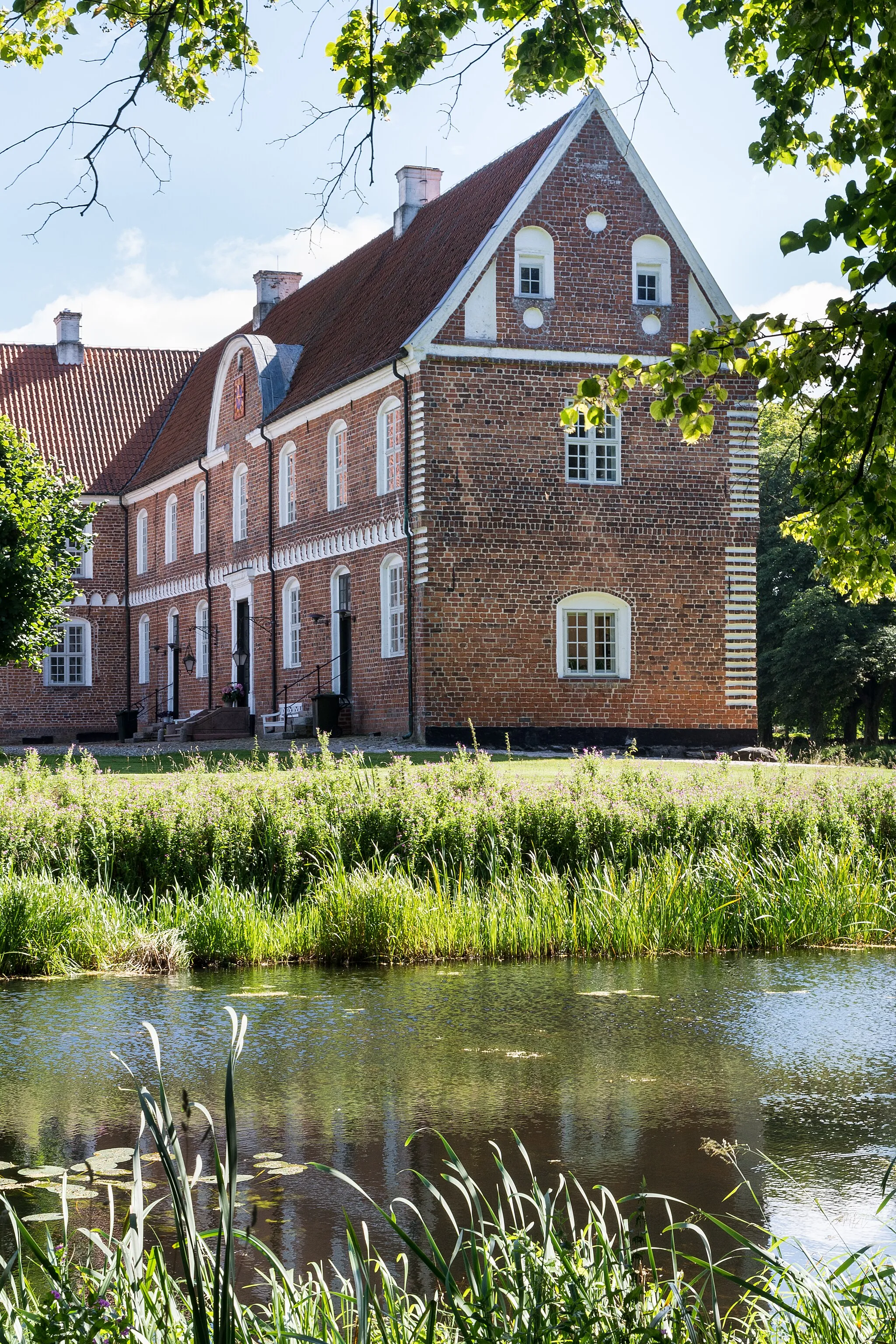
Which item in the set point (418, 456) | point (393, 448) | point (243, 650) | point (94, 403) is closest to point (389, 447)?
point (393, 448)

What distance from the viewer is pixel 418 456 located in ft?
81.8

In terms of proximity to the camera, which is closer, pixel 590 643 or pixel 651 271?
pixel 590 643

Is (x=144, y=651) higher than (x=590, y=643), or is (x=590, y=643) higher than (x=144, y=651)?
(x=144, y=651)

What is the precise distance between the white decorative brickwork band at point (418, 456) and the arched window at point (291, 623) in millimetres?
6227

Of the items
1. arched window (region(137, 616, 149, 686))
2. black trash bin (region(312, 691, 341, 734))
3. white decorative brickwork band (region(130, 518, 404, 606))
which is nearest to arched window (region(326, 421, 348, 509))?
white decorative brickwork band (region(130, 518, 404, 606))

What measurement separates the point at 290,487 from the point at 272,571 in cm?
176

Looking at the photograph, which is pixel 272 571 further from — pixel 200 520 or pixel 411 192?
pixel 411 192

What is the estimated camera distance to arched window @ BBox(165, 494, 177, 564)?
39344mm

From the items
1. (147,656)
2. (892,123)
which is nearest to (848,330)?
(892,123)

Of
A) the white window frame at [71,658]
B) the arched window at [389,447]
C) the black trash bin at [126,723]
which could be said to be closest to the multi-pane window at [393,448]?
the arched window at [389,447]

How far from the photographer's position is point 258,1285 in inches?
179

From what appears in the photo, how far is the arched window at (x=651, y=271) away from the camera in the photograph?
2603cm

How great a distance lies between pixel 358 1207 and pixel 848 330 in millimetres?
3255

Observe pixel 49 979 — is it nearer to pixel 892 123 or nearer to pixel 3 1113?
pixel 3 1113
